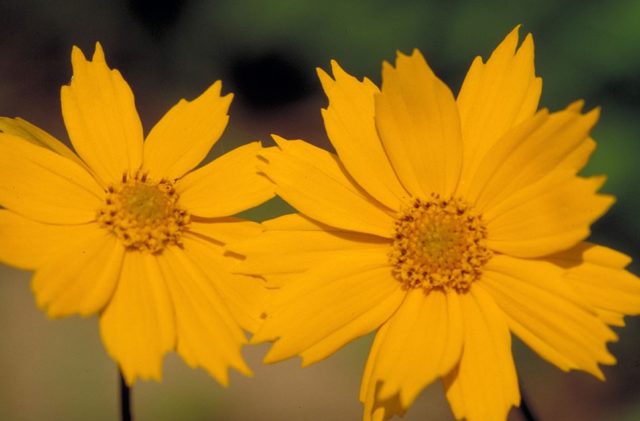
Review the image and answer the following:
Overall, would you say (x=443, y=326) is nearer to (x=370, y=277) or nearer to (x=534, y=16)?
(x=370, y=277)

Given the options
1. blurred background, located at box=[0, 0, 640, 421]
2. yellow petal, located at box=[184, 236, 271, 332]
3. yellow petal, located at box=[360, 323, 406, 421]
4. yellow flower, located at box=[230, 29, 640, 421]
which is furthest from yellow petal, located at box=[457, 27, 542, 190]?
blurred background, located at box=[0, 0, 640, 421]

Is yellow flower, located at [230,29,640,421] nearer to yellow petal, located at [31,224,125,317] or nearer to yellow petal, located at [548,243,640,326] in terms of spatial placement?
yellow petal, located at [548,243,640,326]

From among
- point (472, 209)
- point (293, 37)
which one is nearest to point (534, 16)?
point (293, 37)

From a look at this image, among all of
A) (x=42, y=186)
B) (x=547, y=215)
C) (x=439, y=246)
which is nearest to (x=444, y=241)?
(x=439, y=246)

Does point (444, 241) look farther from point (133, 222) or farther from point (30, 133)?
point (30, 133)

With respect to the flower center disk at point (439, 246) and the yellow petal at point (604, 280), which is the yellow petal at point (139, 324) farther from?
the yellow petal at point (604, 280)

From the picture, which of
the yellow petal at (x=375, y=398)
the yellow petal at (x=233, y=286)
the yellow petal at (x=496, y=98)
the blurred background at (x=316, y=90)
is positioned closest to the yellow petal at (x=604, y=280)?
the yellow petal at (x=496, y=98)
